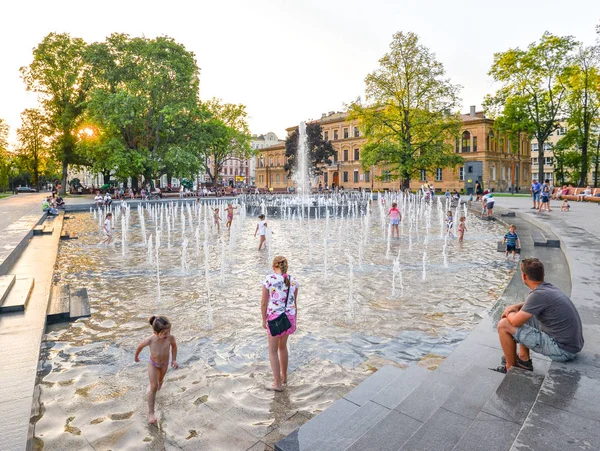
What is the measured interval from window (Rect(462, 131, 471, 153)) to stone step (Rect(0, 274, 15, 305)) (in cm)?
5670

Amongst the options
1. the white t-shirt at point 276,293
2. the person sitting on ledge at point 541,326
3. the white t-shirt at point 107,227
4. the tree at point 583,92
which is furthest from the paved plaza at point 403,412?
the tree at point 583,92

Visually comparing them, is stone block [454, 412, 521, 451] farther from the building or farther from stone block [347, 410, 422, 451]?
the building

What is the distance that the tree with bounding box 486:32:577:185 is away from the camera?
37.4 meters

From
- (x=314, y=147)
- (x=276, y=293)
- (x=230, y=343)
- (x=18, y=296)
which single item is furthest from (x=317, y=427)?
(x=314, y=147)

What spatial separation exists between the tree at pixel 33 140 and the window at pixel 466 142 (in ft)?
172

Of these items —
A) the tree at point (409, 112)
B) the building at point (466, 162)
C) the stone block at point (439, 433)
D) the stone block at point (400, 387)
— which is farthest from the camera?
the building at point (466, 162)

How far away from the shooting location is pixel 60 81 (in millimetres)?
43188

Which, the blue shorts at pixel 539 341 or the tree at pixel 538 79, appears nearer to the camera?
the blue shorts at pixel 539 341

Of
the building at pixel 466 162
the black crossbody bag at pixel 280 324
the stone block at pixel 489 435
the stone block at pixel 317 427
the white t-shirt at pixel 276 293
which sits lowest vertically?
the stone block at pixel 317 427

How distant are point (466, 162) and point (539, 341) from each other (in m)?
55.9

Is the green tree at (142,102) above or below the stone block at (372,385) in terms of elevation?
above

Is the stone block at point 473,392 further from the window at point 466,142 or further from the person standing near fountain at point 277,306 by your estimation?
the window at point 466,142

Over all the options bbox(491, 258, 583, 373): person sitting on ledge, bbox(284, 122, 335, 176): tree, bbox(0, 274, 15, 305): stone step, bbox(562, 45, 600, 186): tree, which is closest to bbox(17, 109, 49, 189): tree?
bbox(284, 122, 335, 176): tree

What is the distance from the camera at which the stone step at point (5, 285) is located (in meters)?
6.99
